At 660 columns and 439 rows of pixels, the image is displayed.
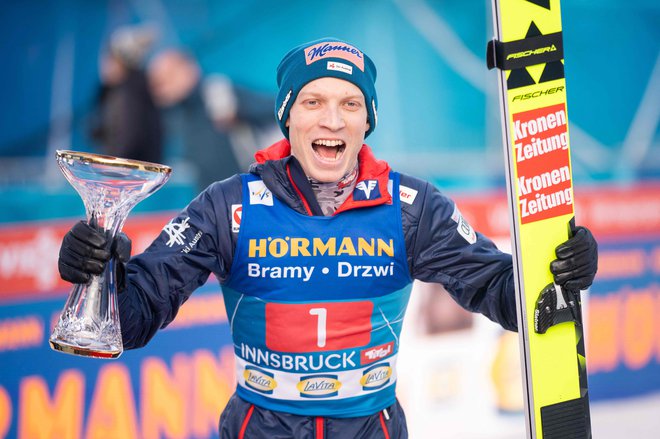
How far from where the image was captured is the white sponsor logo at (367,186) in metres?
2.23

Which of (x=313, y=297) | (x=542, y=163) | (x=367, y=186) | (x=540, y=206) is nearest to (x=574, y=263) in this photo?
(x=540, y=206)

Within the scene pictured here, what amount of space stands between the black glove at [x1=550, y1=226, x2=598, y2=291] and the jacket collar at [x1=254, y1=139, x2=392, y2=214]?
0.47 m

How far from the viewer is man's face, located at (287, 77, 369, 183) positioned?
2.20 metres

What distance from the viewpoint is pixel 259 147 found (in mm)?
4289

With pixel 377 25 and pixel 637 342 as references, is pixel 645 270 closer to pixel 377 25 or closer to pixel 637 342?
pixel 637 342

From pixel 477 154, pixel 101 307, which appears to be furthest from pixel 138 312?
pixel 477 154

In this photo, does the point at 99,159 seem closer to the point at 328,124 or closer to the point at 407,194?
the point at 328,124

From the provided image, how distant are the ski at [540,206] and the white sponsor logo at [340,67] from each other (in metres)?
0.38

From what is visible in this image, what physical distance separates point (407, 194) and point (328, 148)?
9.9 inches

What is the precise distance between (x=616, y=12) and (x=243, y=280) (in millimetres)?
3922

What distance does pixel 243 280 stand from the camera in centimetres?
221

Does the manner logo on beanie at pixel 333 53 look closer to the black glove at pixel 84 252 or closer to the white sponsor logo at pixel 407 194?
the white sponsor logo at pixel 407 194

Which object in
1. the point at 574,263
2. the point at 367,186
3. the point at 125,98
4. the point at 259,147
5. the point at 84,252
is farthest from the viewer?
the point at 259,147

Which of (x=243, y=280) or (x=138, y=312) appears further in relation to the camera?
(x=243, y=280)
